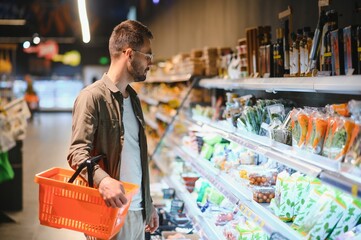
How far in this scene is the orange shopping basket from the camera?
262cm

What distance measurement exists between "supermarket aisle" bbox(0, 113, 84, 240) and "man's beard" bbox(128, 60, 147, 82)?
11.2 ft

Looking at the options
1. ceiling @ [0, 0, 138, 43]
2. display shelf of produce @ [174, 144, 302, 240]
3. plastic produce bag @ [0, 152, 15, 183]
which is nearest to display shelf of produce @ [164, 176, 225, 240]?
display shelf of produce @ [174, 144, 302, 240]

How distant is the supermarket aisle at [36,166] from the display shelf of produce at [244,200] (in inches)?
89.7

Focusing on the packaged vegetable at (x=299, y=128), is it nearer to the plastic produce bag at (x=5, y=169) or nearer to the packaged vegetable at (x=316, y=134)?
the packaged vegetable at (x=316, y=134)

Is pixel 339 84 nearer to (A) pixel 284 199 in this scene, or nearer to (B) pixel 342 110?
(B) pixel 342 110

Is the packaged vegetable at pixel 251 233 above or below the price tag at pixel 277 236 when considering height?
below

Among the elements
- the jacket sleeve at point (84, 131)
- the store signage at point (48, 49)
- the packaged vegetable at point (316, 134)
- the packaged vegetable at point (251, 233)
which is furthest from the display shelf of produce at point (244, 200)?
the store signage at point (48, 49)

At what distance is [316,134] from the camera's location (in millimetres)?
2617

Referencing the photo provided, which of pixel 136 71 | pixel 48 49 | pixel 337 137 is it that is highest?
pixel 48 49

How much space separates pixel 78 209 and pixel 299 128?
1.22 m

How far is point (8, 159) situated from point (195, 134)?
308cm

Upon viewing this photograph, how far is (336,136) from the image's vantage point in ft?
7.93

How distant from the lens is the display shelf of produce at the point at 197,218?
12.9 ft

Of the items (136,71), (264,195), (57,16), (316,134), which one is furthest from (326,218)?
(57,16)
